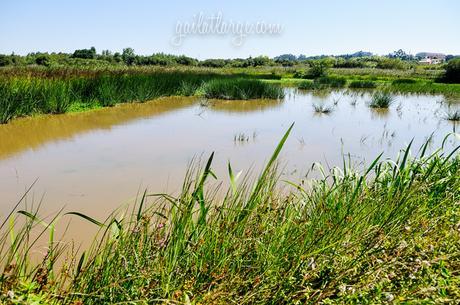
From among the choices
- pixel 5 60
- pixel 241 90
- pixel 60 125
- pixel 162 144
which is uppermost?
pixel 5 60

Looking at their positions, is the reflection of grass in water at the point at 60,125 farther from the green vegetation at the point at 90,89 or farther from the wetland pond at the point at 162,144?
the green vegetation at the point at 90,89

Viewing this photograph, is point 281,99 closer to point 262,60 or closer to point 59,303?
point 59,303

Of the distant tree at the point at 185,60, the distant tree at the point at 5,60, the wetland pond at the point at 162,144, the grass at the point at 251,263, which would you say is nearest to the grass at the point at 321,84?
the wetland pond at the point at 162,144

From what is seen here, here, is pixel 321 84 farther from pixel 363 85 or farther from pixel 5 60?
pixel 5 60

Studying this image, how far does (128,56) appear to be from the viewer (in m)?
51.2

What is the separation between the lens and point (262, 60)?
198 feet

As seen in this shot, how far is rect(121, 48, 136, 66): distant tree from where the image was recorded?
163 ft

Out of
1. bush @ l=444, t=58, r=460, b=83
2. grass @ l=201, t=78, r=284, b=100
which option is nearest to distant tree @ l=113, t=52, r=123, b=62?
grass @ l=201, t=78, r=284, b=100

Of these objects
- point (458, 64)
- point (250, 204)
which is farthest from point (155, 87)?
point (458, 64)

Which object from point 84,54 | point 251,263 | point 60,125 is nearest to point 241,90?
point 60,125

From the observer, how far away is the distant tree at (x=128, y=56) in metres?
49.8

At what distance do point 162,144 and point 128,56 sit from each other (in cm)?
4685

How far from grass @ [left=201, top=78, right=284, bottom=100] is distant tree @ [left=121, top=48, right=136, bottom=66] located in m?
35.1

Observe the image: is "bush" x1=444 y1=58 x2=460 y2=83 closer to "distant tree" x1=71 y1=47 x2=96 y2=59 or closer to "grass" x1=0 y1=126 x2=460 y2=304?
"grass" x1=0 y1=126 x2=460 y2=304
